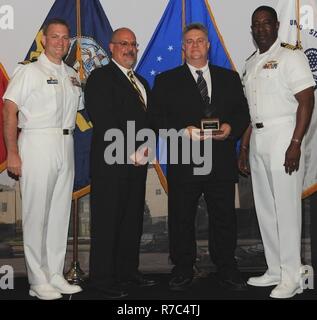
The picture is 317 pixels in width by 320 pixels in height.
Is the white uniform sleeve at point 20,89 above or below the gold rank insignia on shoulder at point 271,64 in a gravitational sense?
below

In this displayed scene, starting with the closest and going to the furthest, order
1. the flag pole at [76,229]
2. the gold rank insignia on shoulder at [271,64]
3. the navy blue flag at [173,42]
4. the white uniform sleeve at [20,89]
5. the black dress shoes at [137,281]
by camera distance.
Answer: the white uniform sleeve at [20,89], the gold rank insignia on shoulder at [271,64], the black dress shoes at [137,281], the flag pole at [76,229], the navy blue flag at [173,42]

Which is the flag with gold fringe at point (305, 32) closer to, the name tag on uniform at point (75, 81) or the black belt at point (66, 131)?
the name tag on uniform at point (75, 81)

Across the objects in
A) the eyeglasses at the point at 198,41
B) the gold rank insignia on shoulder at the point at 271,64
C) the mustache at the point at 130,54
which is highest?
the eyeglasses at the point at 198,41

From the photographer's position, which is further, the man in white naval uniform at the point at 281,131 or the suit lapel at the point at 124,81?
the suit lapel at the point at 124,81

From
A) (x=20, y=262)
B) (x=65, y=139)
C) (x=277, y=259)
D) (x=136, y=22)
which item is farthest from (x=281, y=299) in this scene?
(x=136, y=22)

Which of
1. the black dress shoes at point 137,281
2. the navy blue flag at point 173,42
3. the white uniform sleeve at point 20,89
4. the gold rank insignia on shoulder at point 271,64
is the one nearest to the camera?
the white uniform sleeve at point 20,89

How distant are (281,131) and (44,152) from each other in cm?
150

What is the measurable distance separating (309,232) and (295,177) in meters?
1.11

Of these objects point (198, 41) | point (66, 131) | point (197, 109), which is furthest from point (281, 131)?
point (66, 131)

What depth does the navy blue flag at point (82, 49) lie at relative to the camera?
3.82 meters

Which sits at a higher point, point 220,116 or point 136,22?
point 136,22

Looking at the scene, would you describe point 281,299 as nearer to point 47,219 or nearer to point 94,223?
point 94,223

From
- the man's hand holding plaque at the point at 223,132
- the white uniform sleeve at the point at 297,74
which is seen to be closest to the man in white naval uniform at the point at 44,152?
the man's hand holding plaque at the point at 223,132
